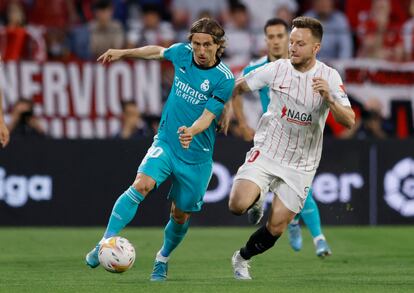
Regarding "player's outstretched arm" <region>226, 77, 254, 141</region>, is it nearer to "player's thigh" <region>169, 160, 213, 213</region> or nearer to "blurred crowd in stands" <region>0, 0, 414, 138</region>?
"player's thigh" <region>169, 160, 213, 213</region>

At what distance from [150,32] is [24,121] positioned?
95.6 inches

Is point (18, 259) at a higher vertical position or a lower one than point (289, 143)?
lower

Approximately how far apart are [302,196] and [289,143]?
0.48 metres

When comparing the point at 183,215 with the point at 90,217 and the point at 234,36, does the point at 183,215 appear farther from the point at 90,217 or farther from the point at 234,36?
the point at 234,36

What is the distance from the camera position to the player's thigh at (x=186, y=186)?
10008 mm

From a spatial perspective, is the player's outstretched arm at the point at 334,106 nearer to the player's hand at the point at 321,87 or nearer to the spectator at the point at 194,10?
the player's hand at the point at 321,87

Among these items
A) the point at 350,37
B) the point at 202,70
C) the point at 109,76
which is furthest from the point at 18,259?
the point at 350,37

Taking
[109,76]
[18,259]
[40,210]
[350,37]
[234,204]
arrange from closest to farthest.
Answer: [234,204] → [18,259] → [40,210] → [109,76] → [350,37]

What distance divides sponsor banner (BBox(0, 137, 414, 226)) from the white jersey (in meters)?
6.13

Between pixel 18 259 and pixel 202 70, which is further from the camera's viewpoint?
pixel 18 259

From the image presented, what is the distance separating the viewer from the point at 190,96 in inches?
392

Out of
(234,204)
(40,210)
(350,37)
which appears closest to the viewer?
(234,204)

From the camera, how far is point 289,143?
10023mm

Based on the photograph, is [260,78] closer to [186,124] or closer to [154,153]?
[186,124]
